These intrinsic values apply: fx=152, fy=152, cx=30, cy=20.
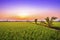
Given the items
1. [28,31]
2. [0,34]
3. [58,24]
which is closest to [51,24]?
[58,24]

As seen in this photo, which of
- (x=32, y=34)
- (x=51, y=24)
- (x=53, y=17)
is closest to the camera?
(x=32, y=34)

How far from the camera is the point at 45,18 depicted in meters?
9.15

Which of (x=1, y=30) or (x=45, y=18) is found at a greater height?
(x=45, y=18)

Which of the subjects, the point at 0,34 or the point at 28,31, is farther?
the point at 28,31

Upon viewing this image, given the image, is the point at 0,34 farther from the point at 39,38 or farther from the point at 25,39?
the point at 39,38

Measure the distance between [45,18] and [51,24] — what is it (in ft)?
2.67

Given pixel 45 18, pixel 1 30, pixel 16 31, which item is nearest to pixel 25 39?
pixel 16 31

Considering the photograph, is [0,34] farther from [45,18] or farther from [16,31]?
[45,18]

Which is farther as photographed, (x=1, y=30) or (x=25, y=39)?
(x=1, y=30)

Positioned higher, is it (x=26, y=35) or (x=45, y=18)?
(x=45, y=18)

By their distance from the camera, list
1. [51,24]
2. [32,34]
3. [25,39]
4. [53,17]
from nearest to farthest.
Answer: [25,39], [32,34], [53,17], [51,24]

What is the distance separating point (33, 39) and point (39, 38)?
30 cm

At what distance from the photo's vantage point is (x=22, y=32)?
26.0ft

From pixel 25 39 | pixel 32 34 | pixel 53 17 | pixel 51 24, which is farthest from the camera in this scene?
pixel 51 24
